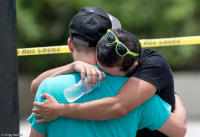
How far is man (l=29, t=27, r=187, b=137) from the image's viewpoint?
1.90m

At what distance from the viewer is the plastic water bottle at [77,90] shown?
1.88 meters

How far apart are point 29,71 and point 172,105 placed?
6905mm

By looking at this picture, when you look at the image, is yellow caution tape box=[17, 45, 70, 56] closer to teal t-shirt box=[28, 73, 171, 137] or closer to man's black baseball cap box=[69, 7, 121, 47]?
man's black baseball cap box=[69, 7, 121, 47]

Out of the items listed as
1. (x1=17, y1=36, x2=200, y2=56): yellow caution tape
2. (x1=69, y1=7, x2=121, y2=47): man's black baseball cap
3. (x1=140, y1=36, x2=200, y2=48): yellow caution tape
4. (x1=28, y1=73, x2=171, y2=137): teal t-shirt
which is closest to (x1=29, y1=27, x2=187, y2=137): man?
(x1=28, y1=73, x2=171, y2=137): teal t-shirt

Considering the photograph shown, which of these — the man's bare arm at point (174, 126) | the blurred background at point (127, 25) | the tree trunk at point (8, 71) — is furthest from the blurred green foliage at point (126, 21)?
the tree trunk at point (8, 71)

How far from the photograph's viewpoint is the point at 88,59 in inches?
79.3

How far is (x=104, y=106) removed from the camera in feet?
6.17

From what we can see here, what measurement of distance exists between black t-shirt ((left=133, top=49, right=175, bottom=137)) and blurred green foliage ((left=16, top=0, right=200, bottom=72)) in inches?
241

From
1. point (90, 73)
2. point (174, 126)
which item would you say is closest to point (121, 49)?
point (90, 73)

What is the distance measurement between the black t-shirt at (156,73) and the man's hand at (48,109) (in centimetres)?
40

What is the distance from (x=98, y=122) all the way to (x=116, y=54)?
33 cm

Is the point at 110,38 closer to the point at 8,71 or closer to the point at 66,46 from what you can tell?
the point at 8,71

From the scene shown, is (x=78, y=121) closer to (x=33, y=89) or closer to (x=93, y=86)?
(x=93, y=86)

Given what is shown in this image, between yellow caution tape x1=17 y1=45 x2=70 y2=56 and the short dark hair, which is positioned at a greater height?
the short dark hair
